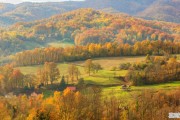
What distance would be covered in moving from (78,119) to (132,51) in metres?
94.9

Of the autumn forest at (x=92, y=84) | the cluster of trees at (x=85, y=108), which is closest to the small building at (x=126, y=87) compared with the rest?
the autumn forest at (x=92, y=84)

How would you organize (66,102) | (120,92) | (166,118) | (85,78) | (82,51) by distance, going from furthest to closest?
(82,51) < (85,78) < (120,92) < (66,102) < (166,118)

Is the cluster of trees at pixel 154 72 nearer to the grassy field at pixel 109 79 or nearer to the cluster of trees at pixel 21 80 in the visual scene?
the grassy field at pixel 109 79

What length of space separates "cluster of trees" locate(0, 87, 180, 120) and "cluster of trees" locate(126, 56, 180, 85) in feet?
88.4

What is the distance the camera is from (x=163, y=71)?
11862 centimetres

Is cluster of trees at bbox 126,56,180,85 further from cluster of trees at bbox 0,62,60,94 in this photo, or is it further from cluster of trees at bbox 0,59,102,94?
cluster of trees at bbox 0,62,60,94

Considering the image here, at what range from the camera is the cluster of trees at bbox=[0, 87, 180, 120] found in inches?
2709

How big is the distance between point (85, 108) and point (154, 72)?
51.5 metres

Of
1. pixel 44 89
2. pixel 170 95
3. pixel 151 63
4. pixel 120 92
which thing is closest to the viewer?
pixel 170 95

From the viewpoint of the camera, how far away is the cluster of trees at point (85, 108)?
68.8m

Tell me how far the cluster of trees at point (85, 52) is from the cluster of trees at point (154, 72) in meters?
29.9

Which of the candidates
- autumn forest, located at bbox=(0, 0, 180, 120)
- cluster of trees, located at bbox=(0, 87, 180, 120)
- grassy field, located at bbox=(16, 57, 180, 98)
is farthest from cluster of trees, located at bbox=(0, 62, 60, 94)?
cluster of trees, located at bbox=(0, 87, 180, 120)

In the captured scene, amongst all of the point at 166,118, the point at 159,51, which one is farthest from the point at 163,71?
the point at 166,118

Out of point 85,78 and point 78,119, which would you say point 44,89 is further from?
point 78,119
